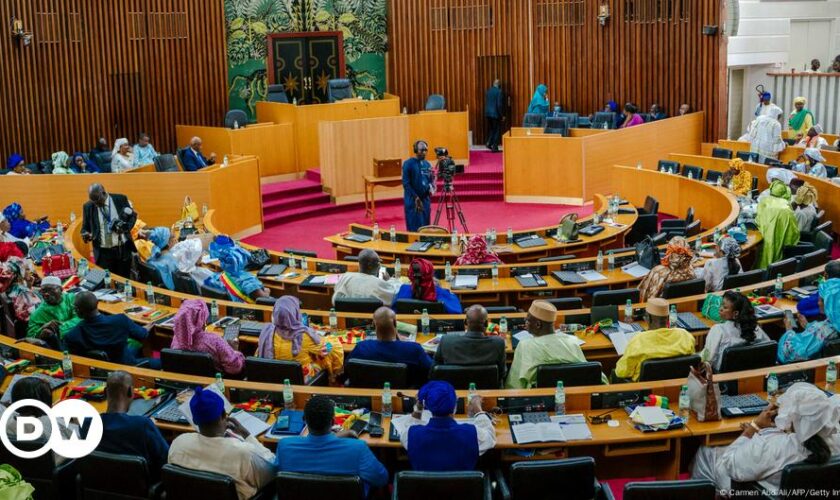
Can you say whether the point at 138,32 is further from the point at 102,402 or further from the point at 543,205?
the point at 102,402

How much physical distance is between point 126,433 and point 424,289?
343 centimetres

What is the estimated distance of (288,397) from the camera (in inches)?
232

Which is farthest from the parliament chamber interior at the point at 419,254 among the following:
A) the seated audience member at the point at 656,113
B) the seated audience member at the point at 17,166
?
the seated audience member at the point at 17,166

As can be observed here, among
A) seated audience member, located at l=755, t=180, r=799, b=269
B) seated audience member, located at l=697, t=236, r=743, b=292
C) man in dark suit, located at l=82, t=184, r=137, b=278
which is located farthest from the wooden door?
seated audience member, located at l=697, t=236, r=743, b=292

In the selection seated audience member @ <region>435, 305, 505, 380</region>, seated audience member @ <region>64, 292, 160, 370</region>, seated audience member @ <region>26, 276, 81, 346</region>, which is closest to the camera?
seated audience member @ <region>435, 305, 505, 380</region>

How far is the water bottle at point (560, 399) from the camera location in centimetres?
571

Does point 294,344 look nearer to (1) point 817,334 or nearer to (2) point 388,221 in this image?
(1) point 817,334

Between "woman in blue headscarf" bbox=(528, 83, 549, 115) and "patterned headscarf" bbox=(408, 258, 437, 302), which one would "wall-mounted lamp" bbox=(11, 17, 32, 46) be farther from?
"patterned headscarf" bbox=(408, 258, 437, 302)

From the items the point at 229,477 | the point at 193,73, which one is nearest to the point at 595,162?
the point at 193,73

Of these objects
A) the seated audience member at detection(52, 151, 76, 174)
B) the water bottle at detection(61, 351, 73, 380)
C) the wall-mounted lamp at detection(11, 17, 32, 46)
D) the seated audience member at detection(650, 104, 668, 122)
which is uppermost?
the wall-mounted lamp at detection(11, 17, 32, 46)

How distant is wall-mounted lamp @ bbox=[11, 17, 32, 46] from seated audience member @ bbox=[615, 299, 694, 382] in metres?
14.0

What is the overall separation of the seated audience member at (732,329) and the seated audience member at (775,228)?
419cm

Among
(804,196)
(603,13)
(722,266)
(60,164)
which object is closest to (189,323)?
(722,266)

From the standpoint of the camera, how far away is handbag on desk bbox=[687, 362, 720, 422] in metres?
5.52
